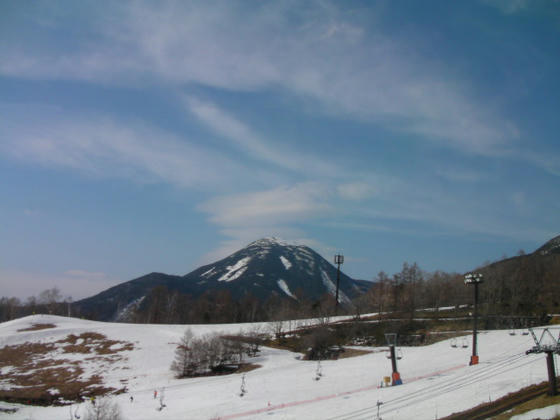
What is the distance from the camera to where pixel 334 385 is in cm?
4000

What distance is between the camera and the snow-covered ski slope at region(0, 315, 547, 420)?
91.1ft

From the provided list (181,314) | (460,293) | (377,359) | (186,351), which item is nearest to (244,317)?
(181,314)

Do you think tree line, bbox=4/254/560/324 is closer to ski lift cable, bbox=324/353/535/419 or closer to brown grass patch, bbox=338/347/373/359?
brown grass patch, bbox=338/347/373/359

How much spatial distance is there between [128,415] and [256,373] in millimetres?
19359

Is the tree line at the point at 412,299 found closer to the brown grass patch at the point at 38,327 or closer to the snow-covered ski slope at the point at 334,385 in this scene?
the snow-covered ski slope at the point at 334,385

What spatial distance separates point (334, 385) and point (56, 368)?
4657 cm

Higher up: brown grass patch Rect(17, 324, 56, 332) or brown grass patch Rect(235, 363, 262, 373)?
brown grass patch Rect(17, 324, 56, 332)

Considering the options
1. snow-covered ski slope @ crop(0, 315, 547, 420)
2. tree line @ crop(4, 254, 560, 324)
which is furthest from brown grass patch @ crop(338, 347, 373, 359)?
tree line @ crop(4, 254, 560, 324)

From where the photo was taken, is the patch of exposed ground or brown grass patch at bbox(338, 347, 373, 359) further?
brown grass patch at bbox(338, 347, 373, 359)

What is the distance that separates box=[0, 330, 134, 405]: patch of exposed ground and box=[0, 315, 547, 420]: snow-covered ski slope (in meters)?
2.80

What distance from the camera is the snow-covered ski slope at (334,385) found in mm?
27766

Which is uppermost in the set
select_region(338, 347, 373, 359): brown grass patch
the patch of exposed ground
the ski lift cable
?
the ski lift cable

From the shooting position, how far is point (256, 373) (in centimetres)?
5284

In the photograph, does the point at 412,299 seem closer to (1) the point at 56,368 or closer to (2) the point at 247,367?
(2) the point at 247,367
